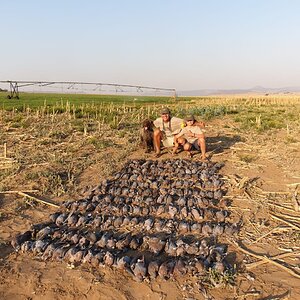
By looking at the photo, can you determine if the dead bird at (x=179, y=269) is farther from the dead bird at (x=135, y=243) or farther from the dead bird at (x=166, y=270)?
the dead bird at (x=135, y=243)

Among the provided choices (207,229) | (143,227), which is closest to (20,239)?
(143,227)

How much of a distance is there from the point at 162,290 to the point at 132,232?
161 centimetres

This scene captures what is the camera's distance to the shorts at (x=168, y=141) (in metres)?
10.3

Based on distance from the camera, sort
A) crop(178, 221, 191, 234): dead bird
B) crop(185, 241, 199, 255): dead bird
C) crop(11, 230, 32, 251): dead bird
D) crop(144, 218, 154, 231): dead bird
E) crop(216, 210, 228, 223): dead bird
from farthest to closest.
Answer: crop(216, 210, 228, 223): dead bird
crop(144, 218, 154, 231): dead bird
crop(178, 221, 191, 234): dead bird
crop(11, 230, 32, 251): dead bird
crop(185, 241, 199, 255): dead bird

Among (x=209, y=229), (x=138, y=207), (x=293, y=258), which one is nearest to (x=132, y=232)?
(x=138, y=207)

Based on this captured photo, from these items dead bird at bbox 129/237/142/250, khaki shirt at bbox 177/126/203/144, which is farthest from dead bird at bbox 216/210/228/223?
khaki shirt at bbox 177/126/203/144

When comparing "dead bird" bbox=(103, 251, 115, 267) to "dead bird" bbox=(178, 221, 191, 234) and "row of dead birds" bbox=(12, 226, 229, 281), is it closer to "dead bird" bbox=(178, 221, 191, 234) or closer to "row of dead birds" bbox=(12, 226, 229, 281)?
"row of dead birds" bbox=(12, 226, 229, 281)

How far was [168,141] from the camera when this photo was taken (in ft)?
34.0

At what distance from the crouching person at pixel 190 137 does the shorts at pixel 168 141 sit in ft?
0.97

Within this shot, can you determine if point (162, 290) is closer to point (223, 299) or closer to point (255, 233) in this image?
point (223, 299)

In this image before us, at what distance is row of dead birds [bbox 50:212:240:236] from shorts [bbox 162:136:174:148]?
173 inches

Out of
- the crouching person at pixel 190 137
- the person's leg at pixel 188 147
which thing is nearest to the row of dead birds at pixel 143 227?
the crouching person at pixel 190 137

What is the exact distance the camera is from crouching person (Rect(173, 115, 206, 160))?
9555 mm

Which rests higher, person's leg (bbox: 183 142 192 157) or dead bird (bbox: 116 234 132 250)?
person's leg (bbox: 183 142 192 157)
